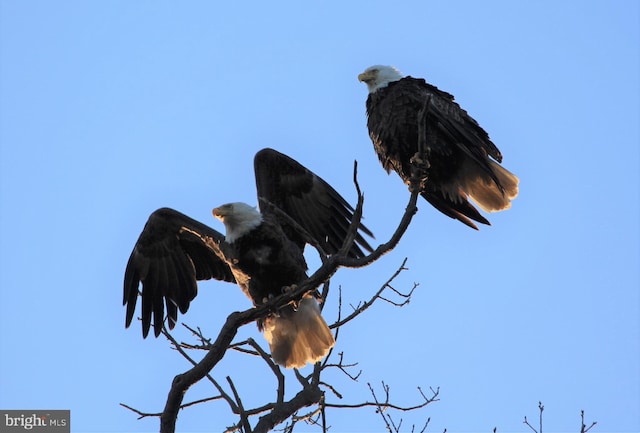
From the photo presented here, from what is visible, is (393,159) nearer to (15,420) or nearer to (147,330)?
(147,330)

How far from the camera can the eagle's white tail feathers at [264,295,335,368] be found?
6.53 meters

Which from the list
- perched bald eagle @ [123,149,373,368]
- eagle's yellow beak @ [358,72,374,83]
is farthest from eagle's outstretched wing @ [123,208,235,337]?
eagle's yellow beak @ [358,72,374,83]

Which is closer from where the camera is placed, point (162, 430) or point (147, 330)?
point (162, 430)

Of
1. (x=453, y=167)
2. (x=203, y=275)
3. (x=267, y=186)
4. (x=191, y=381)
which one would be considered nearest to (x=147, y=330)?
(x=203, y=275)

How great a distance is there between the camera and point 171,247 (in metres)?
7.52

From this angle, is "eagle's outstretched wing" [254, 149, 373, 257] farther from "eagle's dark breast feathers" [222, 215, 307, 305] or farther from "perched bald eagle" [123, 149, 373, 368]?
"eagle's dark breast feathers" [222, 215, 307, 305]

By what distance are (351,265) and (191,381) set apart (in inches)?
41.1

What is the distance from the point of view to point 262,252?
644cm

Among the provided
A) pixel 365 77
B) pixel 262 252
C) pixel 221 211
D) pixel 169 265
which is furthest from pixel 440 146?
pixel 169 265

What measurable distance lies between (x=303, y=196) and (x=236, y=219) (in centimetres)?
117

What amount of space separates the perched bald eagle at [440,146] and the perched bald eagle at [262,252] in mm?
652

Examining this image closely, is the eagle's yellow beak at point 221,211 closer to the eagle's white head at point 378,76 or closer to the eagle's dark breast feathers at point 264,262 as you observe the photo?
the eagle's dark breast feathers at point 264,262

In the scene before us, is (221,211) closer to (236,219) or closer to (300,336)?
(236,219)

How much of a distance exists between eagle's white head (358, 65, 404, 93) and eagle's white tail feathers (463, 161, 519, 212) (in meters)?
0.97
